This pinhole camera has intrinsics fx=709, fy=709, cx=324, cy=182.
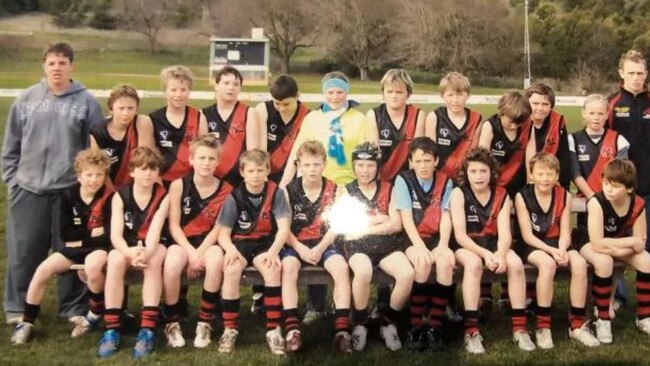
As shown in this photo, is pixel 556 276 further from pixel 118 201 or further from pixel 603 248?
pixel 118 201

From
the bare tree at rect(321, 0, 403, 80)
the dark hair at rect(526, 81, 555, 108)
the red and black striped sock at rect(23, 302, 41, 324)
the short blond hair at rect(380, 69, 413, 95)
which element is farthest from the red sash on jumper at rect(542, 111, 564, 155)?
the bare tree at rect(321, 0, 403, 80)

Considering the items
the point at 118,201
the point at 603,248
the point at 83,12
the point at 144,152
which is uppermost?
the point at 83,12

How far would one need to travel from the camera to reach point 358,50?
172 ft

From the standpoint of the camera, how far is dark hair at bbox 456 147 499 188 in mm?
4871

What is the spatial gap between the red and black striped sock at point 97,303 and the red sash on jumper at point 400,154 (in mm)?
2175

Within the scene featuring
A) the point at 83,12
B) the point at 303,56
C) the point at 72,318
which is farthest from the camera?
the point at 83,12

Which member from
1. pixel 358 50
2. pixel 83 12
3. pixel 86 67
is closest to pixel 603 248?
pixel 86 67

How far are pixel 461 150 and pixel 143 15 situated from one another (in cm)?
5802

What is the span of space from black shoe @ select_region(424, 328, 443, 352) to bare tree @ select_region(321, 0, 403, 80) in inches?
1831

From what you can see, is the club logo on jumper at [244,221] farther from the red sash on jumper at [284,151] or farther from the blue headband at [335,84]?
the blue headband at [335,84]

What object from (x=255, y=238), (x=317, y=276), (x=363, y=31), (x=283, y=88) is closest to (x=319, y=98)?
(x=283, y=88)

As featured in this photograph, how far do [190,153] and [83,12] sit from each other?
62.8 metres

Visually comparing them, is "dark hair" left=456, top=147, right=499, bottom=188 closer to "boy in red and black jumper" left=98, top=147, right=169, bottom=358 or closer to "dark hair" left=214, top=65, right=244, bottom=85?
"dark hair" left=214, top=65, right=244, bottom=85

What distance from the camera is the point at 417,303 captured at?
4766 millimetres
